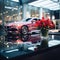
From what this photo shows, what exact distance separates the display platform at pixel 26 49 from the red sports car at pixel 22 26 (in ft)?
0.24

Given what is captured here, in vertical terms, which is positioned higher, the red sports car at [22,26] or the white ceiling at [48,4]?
the white ceiling at [48,4]

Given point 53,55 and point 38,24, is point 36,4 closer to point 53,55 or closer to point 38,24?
point 38,24

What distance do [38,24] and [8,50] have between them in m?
0.60

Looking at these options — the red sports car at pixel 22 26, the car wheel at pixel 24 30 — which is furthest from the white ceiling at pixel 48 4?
the car wheel at pixel 24 30

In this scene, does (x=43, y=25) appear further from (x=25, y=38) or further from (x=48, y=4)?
(x=48, y=4)

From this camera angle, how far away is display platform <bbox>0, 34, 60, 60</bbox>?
1.30m

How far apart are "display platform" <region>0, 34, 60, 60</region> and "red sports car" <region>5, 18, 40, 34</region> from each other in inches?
2.9

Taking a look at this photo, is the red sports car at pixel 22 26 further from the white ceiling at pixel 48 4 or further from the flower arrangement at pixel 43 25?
the white ceiling at pixel 48 4

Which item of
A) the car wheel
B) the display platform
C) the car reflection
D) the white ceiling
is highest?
the white ceiling

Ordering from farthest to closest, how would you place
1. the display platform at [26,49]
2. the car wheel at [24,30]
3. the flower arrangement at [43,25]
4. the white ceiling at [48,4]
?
the white ceiling at [48,4] → the flower arrangement at [43,25] → the car wheel at [24,30] → the display platform at [26,49]

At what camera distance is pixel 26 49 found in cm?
148

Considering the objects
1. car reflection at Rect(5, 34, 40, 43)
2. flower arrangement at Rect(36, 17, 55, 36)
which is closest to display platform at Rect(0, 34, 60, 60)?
car reflection at Rect(5, 34, 40, 43)

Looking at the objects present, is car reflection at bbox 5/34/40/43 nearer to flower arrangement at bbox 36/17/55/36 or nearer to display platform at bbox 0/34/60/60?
display platform at bbox 0/34/60/60

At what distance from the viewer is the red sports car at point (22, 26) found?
1.51 m
